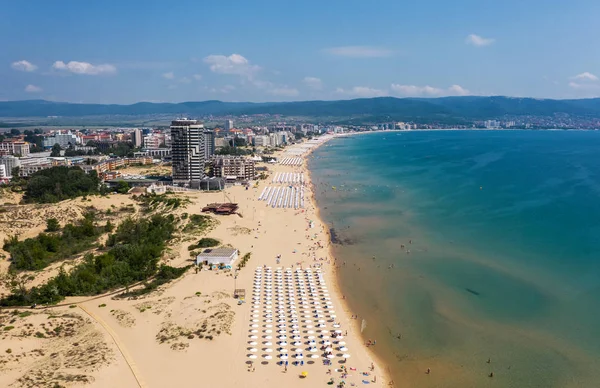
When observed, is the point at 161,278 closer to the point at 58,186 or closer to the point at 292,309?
the point at 292,309

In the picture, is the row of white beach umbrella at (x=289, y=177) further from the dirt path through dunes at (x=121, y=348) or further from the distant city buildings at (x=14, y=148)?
the distant city buildings at (x=14, y=148)

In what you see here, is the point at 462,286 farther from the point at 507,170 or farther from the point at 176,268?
the point at 507,170

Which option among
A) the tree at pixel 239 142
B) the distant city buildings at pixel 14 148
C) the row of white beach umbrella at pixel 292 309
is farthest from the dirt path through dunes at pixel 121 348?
the tree at pixel 239 142

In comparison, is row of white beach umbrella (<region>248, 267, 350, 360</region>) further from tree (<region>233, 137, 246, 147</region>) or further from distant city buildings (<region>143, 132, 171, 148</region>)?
tree (<region>233, 137, 246, 147</region>)

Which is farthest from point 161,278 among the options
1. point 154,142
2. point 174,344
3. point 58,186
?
point 154,142

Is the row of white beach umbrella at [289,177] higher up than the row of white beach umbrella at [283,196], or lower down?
higher up

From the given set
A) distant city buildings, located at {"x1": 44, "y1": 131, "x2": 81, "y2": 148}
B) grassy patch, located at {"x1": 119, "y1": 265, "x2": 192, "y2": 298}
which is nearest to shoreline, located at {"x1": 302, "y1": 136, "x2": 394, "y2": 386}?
grassy patch, located at {"x1": 119, "y1": 265, "x2": 192, "y2": 298}

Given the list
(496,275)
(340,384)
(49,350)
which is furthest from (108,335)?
(496,275)
